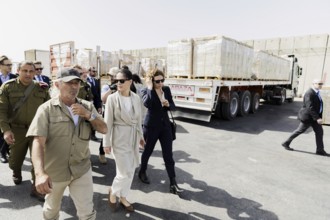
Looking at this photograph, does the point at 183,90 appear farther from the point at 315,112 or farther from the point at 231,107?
the point at 315,112

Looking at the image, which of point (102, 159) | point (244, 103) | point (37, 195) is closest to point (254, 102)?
point (244, 103)

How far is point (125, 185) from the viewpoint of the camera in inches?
118

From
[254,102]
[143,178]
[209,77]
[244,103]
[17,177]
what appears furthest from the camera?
[254,102]

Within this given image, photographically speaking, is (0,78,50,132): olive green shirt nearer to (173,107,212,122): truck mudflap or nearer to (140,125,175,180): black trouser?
(140,125,175,180): black trouser

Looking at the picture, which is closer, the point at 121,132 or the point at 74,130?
the point at 74,130

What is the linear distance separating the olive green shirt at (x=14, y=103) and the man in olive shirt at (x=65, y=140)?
160 cm

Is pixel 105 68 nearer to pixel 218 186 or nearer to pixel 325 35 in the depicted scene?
pixel 218 186

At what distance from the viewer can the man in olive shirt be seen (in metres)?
1.92

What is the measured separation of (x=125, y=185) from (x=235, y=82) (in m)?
6.99

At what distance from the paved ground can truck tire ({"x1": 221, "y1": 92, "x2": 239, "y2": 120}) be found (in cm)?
264

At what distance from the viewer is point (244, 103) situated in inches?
416

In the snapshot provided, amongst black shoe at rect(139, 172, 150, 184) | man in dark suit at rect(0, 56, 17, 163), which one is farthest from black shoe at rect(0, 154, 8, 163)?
black shoe at rect(139, 172, 150, 184)

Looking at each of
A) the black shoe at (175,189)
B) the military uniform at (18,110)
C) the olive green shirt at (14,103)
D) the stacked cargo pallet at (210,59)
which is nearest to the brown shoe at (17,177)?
the military uniform at (18,110)

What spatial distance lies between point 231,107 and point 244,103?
1.35 meters
